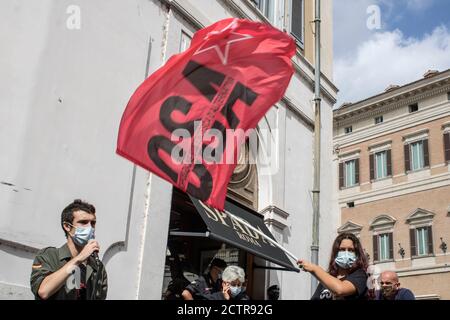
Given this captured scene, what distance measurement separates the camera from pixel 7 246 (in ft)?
19.3

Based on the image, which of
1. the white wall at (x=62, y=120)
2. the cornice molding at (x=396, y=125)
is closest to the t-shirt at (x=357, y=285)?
the white wall at (x=62, y=120)

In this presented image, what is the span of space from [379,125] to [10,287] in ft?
93.5

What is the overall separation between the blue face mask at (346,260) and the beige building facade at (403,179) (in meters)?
23.9

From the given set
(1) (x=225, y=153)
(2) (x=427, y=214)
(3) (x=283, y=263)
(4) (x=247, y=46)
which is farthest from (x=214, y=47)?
(2) (x=427, y=214)

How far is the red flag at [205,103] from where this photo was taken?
488 cm

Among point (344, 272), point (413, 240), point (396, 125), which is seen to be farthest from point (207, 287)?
point (396, 125)

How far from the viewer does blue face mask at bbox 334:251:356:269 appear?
402 centimetres

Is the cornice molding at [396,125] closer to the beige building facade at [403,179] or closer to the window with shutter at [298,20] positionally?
the beige building facade at [403,179]

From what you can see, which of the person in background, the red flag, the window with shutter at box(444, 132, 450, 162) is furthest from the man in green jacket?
the window with shutter at box(444, 132, 450, 162)

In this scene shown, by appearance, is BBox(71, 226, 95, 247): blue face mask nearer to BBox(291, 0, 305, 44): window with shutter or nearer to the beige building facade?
BBox(291, 0, 305, 44): window with shutter

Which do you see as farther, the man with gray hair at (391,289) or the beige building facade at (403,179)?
the beige building facade at (403,179)

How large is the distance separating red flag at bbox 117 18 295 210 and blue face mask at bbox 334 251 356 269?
1.42 metres
